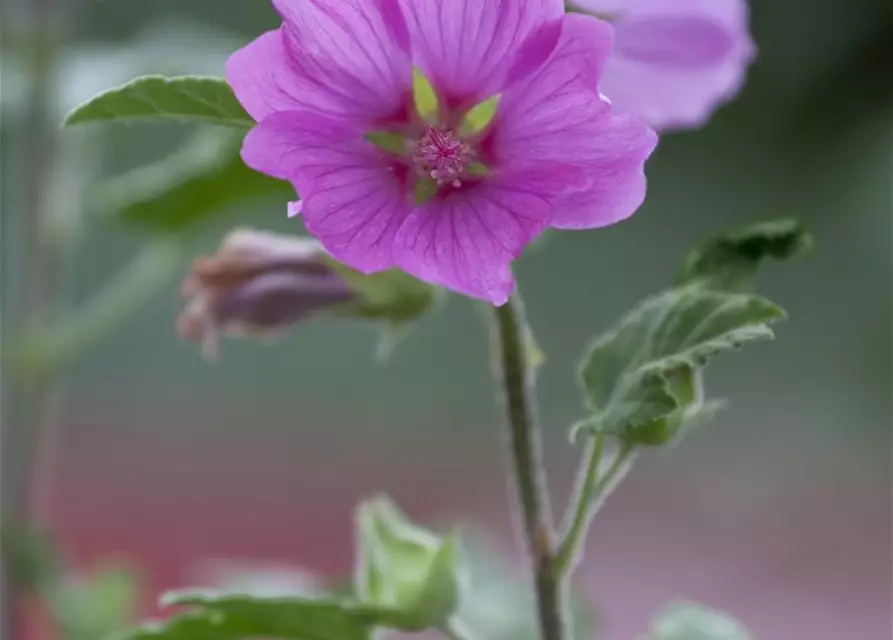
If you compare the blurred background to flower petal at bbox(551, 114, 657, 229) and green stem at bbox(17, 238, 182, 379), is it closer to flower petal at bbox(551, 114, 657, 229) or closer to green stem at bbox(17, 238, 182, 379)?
green stem at bbox(17, 238, 182, 379)

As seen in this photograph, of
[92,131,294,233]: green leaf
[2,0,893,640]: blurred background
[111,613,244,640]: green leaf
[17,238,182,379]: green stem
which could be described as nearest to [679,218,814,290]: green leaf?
[111,613,244,640]: green leaf

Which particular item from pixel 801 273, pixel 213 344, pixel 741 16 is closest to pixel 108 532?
pixel 801 273

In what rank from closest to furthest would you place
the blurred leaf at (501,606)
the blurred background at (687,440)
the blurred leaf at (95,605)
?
the blurred leaf at (501,606), the blurred leaf at (95,605), the blurred background at (687,440)

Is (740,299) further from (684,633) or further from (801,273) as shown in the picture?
(801,273)

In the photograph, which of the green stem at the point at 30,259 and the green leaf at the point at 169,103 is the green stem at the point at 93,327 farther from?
the green leaf at the point at 169,103

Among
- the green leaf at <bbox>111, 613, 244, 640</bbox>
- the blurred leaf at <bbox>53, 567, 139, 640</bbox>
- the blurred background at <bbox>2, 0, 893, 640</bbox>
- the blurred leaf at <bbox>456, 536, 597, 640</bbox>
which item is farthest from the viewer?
the blurred background at <bbox>2, 0, 893, 640</bbox>

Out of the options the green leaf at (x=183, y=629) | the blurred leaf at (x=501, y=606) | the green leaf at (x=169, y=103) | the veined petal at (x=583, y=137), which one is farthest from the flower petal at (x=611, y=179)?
the blurred leaf at (x=501, y=606)

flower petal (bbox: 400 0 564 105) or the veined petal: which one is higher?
flower petal (bbox: 400 0 564 105)
